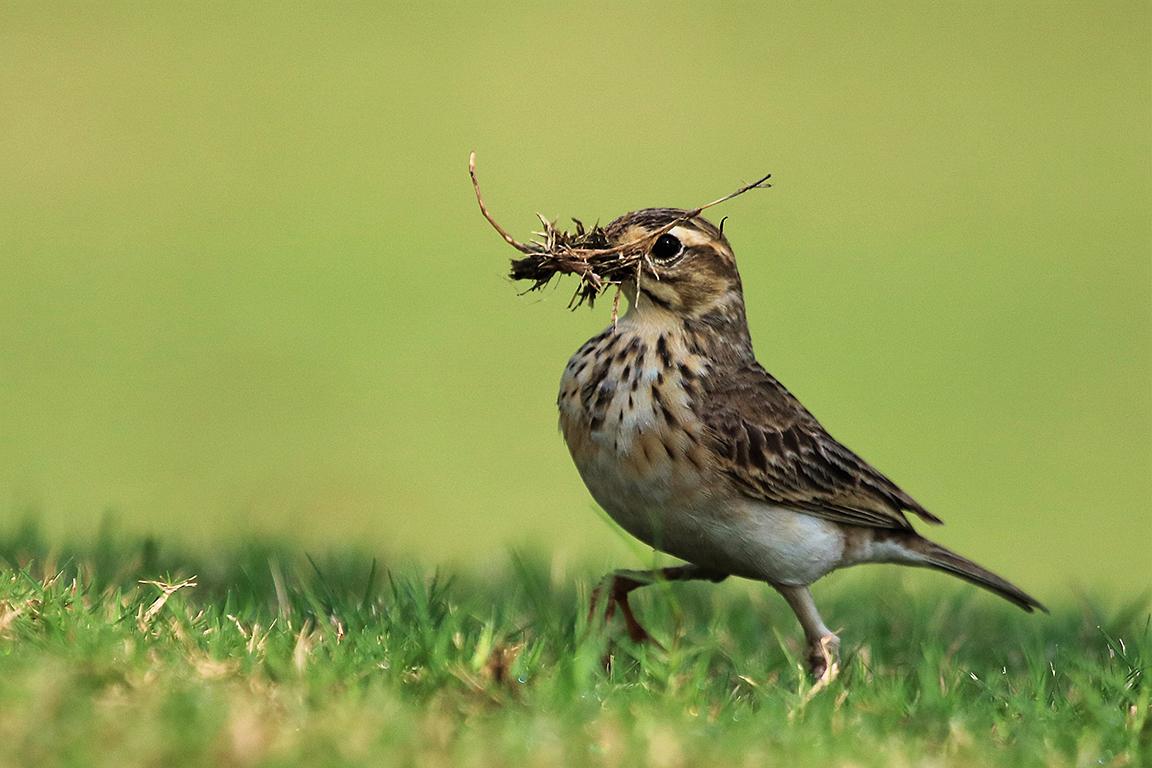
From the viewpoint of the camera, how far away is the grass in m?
4.26

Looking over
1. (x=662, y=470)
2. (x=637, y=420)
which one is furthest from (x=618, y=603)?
(x=637, y=420)

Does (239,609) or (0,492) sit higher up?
(239,609)

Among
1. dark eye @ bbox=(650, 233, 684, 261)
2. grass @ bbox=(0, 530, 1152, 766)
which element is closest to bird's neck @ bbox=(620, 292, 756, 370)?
dark eye @ bbox=(650, 233, 684, 261)

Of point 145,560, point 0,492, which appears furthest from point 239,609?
point 0,492

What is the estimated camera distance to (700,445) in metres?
6.71

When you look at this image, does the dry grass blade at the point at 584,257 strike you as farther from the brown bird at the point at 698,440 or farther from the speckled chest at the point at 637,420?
the speckled chest at the point at 637,420

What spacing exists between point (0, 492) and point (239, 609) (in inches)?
383

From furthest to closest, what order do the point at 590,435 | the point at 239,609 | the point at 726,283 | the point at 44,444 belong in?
1. the point at 44,444
2. the point at 726,283
3. the point at 590,435
4. the point at 239,609

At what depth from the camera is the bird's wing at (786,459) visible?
22.4 feet

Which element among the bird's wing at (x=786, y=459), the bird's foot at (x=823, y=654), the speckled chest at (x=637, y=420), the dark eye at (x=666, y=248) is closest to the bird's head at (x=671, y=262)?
the dark eye at (x=666, y=248)

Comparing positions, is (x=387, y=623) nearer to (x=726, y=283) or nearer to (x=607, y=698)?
(x=607, y=698)

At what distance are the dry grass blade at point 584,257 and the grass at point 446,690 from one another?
4.33 feet

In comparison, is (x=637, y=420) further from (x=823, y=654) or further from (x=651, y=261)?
(x=823, y=654)

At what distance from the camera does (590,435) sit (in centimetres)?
672
